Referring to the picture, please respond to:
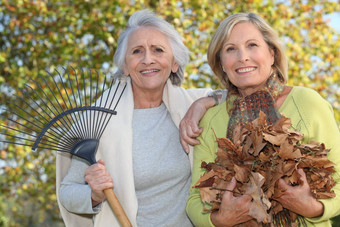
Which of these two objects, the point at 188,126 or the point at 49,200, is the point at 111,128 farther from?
the point at 49,200

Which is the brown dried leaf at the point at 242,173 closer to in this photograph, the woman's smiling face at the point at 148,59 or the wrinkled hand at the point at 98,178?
the wrinkled hand at the point at 98,178

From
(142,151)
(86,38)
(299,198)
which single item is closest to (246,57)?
(299,198)

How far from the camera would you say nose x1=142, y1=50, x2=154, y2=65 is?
2520 millimetres

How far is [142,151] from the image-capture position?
8.10ft

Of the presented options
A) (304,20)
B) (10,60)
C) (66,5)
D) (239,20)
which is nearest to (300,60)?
(304,20)

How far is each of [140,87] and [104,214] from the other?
30.1 inches

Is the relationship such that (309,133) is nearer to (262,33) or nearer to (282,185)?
(282,185)

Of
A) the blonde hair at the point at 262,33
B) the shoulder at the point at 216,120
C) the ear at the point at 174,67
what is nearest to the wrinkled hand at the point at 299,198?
the shoulder at the point at 216,120

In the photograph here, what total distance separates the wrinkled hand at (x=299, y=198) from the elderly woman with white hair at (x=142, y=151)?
0.79 m

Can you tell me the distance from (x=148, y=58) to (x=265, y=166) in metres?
1.09

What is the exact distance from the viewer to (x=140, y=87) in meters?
2.61

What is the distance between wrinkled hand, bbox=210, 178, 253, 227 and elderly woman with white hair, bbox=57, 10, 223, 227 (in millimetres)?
621

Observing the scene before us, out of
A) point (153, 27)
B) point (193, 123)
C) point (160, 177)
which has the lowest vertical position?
point (160, 177)

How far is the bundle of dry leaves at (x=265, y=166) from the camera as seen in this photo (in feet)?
5.39
